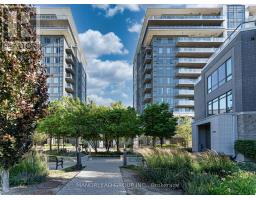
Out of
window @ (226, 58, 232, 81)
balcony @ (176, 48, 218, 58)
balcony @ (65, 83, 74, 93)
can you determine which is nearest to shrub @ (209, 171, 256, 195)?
window @ (226, 58, 232, 81)

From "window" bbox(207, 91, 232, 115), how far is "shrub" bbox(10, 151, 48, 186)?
16.5 m

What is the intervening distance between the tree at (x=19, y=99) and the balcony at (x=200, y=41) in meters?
66.3

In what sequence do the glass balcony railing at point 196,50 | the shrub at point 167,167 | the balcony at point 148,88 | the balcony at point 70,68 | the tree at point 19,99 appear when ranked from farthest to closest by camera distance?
the balcony at point 70,68 → the balcony at point 148,88 → the glass balcony railing at point 196,50 → the shrub at point 167,167 → the tree at point 19,99

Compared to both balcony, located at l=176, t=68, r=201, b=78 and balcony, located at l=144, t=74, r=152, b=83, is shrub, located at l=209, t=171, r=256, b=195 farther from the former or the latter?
balcony, located at l=144, t=74, r=152, b=83

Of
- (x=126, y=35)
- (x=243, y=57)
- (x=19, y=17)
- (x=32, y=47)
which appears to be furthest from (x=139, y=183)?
(x=126, y=35)

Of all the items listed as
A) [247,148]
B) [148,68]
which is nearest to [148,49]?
[148,68]

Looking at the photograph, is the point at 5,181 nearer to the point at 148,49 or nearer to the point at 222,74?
the point at 222,74

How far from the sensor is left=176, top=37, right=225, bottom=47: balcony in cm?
7456

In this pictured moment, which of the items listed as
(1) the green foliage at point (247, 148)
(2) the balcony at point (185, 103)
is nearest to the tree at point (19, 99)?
(1) the green foliage at point (247, 148)

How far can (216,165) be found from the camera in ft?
42.0

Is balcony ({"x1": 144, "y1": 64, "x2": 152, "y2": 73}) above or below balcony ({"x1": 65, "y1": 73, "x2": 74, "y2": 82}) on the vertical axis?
above

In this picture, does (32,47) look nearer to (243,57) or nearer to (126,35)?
(243,57)

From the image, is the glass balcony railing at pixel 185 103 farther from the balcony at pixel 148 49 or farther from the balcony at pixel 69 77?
the balcony at pixel 69 77

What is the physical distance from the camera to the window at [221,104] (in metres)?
27.0
